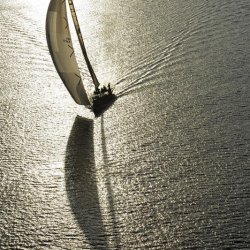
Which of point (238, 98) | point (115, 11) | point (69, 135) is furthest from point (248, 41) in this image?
point (69, 135)

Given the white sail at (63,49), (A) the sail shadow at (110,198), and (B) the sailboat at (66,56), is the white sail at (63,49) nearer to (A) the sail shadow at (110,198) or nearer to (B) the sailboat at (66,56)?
(B) the sailboat at (66,56)

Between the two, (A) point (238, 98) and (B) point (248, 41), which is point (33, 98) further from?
(B) point (248, 41)

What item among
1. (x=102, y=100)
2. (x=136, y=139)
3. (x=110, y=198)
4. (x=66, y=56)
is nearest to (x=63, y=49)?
(x=66, y=56)

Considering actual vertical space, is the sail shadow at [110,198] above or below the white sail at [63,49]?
below

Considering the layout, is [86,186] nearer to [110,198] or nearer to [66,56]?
[110,198]

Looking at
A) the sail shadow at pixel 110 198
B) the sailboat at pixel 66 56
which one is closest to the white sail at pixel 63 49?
the sailboat at pixel 66 56

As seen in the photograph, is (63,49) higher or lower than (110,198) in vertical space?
higher
